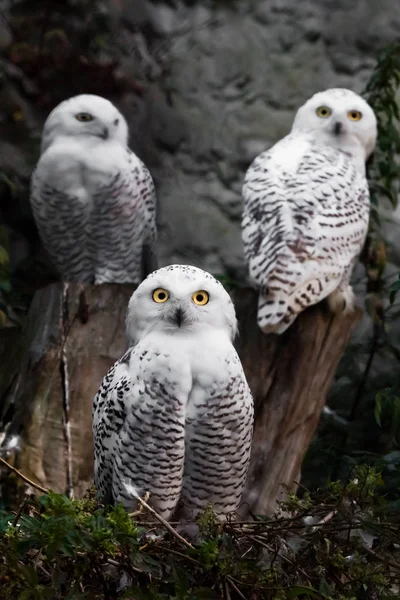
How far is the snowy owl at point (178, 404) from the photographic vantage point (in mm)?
2529

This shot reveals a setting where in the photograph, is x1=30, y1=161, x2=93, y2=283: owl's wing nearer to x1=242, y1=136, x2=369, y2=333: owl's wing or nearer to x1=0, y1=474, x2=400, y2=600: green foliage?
x1=242, y1=136, x2=369, y2=333: owl's wing

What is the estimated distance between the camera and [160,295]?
2.59 metres

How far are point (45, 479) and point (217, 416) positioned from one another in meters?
1.03

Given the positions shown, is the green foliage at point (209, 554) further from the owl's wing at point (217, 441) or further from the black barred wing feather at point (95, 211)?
the black barred wing feather at point (95, 211)

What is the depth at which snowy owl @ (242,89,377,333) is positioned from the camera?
3191 millimetres

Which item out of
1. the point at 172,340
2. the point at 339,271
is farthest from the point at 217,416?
the point at 339,271

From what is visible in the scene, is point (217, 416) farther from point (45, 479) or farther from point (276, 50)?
point (276, 50)

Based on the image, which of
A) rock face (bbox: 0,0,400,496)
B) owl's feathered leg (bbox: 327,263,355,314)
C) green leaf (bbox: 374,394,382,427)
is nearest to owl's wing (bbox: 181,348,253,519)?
green leaf (bbox: 374,394,382,427)

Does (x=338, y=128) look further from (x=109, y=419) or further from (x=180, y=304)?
(x=109, y=419)

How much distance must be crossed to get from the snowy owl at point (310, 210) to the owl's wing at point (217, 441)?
61cm

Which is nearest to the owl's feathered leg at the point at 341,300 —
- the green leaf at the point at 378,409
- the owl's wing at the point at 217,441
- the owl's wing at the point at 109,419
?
the green leaf at the point at 378,409

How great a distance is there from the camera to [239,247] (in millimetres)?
5324

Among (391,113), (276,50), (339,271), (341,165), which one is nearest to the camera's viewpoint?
(339,271)

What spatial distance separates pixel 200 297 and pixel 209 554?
65 centimetres
